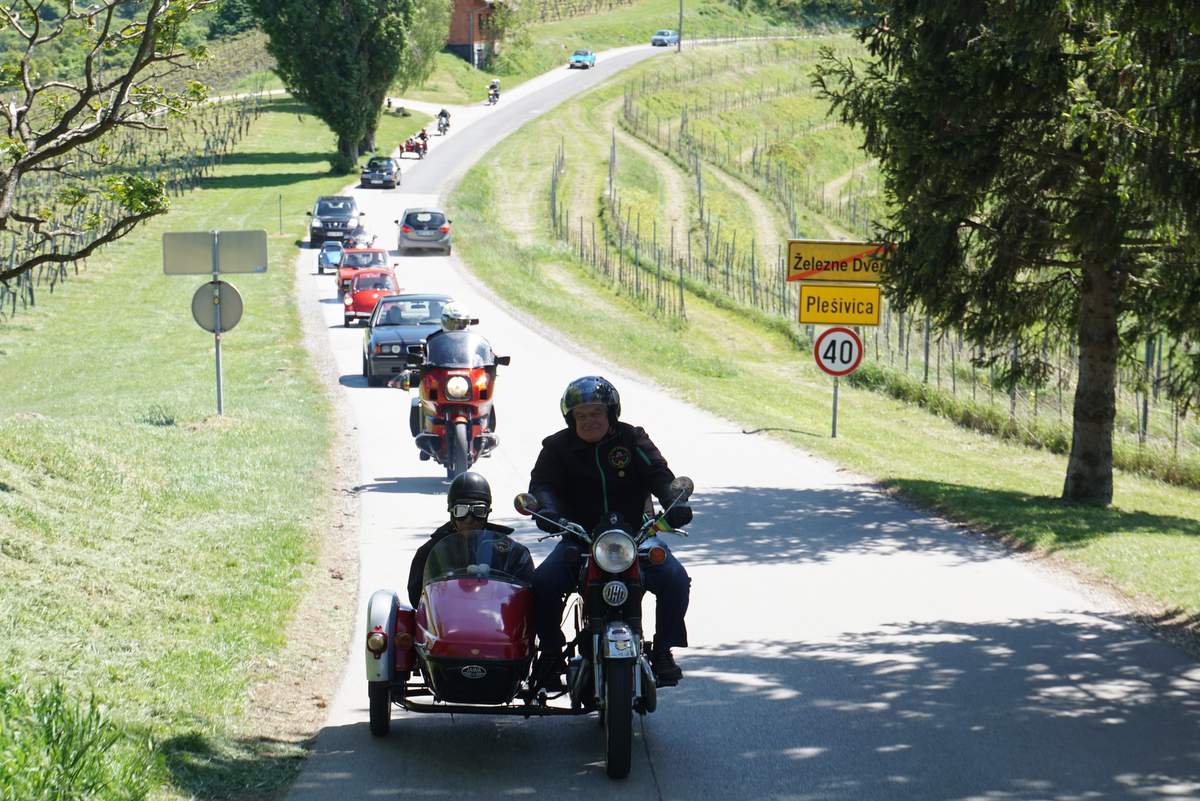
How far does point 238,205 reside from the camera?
66.8 metres

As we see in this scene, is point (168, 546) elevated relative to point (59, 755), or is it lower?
lower

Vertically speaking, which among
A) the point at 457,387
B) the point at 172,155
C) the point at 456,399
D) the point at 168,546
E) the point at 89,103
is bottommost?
the point at 168,546

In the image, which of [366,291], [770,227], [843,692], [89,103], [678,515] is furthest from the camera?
[770,227]

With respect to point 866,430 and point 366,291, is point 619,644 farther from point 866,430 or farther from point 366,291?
point 366,291

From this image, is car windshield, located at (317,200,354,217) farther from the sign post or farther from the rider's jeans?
the rider's jeans

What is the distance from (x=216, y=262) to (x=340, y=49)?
5263 cm

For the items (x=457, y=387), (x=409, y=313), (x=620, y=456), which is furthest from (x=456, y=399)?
(x=409, y=313)

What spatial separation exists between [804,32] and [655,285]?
8742cm

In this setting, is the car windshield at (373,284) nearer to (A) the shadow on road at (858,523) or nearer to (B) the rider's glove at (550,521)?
(A) the shadow on road at (858,523)

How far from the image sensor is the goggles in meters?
7.90

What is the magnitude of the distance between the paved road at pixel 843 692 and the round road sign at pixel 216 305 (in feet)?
20.7

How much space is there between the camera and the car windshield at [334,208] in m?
57.2

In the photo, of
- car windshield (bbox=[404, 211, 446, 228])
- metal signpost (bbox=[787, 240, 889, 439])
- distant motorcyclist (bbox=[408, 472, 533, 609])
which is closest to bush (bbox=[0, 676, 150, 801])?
distant motorcyclist (bbox=[408, 472, 533, 609])

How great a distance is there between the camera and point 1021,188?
1725 cm
